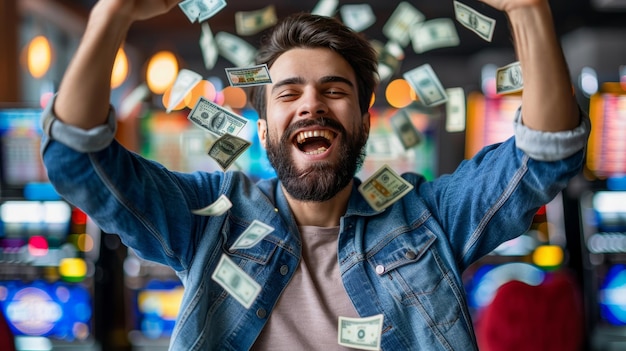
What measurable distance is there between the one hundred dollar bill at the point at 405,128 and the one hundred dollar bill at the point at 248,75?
701mm

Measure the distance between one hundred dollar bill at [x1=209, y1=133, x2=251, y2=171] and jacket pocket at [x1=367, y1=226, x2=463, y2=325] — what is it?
0.47 metres

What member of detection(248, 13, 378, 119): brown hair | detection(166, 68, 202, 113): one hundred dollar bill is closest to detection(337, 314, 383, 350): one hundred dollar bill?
detection(248, 13, 378, 119): brown hair

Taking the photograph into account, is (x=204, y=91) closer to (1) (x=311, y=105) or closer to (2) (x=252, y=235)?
(1) (x=311, y=105)

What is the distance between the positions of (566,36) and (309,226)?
27.8 ft

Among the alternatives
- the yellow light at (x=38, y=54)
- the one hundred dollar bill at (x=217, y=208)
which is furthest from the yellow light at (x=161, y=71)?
the one hundred dollar bill at (x=217, y=208)

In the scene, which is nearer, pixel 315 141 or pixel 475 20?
pixel 475 20

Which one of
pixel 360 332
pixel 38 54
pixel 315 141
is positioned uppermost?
pixel 315 141

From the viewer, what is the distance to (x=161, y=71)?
5.56 meters

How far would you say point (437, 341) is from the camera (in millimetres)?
1869

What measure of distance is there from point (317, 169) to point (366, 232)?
24 centimetres

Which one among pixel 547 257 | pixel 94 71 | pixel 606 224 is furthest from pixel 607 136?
pixel 94 71

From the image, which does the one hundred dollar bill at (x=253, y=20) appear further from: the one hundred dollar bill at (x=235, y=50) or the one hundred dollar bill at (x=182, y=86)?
the one hundred dollar bill at (x=182, y=86)

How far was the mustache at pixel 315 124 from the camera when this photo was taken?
78.8 inches

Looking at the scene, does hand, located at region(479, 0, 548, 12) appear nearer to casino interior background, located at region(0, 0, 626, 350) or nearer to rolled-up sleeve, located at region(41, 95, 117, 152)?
rolled-up sleeve, located at region(41, 95, 117, 152)
